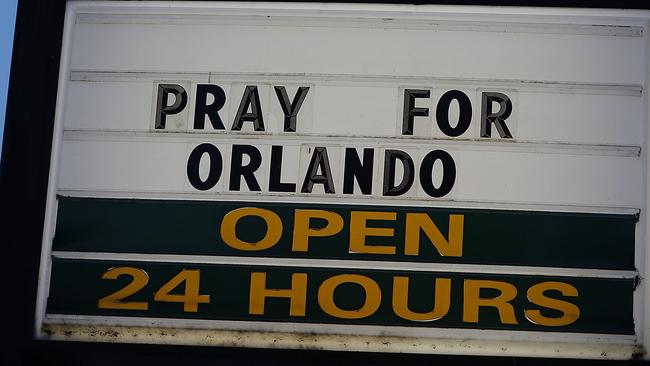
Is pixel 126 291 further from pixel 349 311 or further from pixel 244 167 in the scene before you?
pixel 349 311

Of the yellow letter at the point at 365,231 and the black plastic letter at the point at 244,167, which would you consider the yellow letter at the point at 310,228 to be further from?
the black plastic letter at the point at 244,167

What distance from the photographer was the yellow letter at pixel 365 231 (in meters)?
3.88

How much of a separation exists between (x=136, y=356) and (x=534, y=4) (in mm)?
2447

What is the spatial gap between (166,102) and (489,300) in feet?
5.76

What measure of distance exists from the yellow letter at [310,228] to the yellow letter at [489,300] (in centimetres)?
65

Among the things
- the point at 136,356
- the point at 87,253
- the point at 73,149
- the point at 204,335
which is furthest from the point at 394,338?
the point at 73,149

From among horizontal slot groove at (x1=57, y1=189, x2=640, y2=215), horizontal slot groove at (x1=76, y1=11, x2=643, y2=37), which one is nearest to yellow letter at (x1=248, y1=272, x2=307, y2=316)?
horizontal slot groove at (x1=57, y1=189, x2=640, y2=215)

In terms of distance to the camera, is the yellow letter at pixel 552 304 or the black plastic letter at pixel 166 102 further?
the black plastic letter at pixel 166 102

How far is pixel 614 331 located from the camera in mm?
3789

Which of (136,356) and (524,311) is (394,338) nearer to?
(524,311)

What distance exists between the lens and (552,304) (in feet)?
12.5

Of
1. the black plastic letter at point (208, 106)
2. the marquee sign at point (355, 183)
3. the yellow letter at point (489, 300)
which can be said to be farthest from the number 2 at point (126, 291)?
the yellow letter at point (489, 300)

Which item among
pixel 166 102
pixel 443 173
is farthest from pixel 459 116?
pixel 166 102

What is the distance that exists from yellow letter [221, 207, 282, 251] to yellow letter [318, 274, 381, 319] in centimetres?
32
